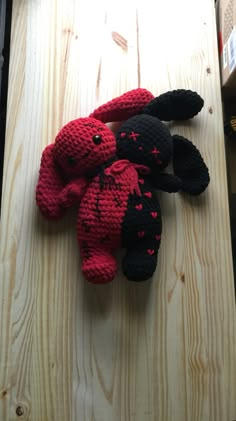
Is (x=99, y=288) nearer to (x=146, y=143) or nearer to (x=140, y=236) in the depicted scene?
(x=140, y=236)

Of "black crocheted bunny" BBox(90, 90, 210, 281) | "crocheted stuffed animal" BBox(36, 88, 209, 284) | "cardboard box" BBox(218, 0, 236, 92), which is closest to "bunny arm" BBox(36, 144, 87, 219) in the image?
"crocheted stuffed animal" BBox(36, 88, 209, 284)

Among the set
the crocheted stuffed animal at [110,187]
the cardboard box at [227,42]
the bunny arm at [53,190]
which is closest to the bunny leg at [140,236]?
the crocheted stuffed animal at [110,187]

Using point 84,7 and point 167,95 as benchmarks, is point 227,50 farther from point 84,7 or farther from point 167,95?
point 84,7

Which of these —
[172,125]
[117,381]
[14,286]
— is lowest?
[117,381]

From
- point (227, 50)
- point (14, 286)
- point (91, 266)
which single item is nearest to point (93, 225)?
point (91, 266)

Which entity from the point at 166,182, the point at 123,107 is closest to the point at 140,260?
the point at 166,182

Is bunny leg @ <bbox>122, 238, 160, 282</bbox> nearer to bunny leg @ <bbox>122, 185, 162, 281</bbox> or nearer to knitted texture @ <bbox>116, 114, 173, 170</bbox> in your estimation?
bunny leg @ <bbox>122, 185, 162, 281</bbox>
